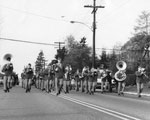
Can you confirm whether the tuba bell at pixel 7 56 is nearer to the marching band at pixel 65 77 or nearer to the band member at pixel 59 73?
the marching band at pixel 65 77

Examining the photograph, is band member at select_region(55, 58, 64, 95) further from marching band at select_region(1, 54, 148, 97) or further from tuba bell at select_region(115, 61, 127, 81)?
tuba bell at select_region(115, 61, 127, 81)

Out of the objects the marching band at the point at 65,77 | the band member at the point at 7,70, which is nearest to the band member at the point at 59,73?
the marching band at the point at 65,77

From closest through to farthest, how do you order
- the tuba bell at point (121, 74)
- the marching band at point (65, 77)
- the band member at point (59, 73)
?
the marching band at point (65, 77) < the band member at point (59, 73) < the tuba bell at point (121, 74)

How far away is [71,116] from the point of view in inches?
434

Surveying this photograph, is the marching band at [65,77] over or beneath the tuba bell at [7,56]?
beneath

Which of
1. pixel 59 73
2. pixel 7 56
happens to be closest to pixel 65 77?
pixel 59 73

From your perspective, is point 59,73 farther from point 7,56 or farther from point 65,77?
point 7,56

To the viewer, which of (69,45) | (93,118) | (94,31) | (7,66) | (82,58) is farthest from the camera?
(69,45)

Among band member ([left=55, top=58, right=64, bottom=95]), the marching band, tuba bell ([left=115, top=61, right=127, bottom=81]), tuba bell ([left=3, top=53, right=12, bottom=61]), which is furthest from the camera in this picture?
tuba bell ([left=115, top=61, right=127, bottom=81])

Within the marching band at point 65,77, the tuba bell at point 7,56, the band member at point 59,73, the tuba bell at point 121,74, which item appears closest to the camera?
the tuba bell at point 7,56

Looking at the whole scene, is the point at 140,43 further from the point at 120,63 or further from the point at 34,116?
the point at 34,116

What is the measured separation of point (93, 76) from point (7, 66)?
981 centimetres

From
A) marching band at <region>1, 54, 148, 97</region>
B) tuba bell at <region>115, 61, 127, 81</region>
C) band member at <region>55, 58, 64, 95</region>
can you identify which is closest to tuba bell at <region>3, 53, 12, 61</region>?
marching band at <region>1, 54, 148, 97</region>

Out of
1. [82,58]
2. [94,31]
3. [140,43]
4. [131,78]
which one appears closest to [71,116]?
[94,31]
